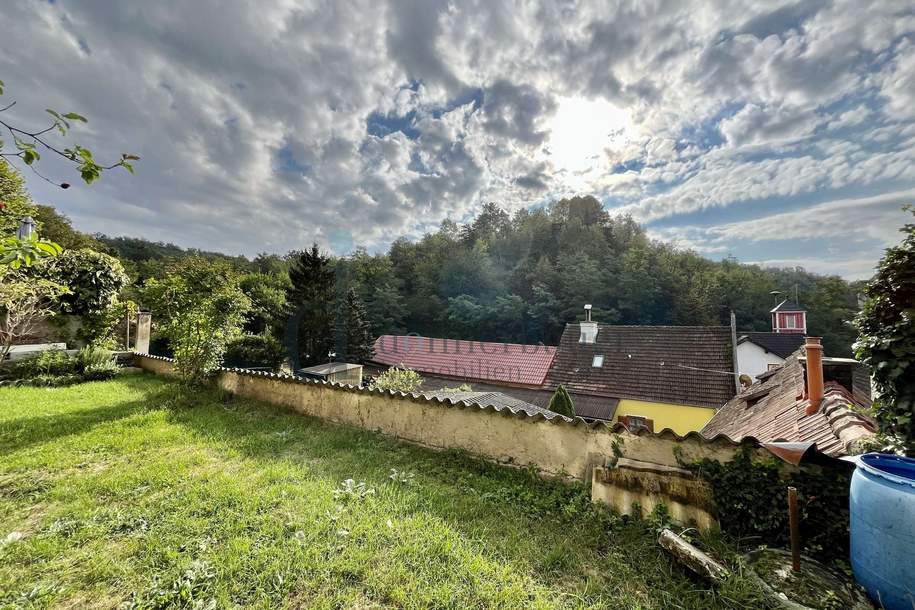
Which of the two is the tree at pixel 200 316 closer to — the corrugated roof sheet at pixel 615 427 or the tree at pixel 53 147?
the corrugated roof sheet at pixel 615 427

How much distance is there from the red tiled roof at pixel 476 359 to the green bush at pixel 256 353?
5.89 meters

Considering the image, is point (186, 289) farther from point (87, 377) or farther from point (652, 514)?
point (652, 514)

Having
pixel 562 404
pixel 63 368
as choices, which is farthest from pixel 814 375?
pixel 63 368

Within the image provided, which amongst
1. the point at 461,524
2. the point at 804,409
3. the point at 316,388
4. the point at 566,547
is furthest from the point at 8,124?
the point at 804,409

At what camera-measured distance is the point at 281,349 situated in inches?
750

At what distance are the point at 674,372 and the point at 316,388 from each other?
12.1 meters

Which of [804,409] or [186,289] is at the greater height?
[186,289]

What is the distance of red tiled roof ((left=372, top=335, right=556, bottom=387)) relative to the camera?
1529 cm

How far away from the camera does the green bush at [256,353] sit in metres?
17.1

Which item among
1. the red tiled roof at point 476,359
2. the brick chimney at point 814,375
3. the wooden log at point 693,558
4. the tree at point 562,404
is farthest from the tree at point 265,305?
the brick chimney at point 814,375

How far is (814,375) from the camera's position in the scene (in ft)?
13.9

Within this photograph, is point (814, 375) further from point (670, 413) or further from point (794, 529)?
point (670, 413)

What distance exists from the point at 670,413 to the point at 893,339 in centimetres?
1034

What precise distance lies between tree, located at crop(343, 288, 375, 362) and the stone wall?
53.9ft
